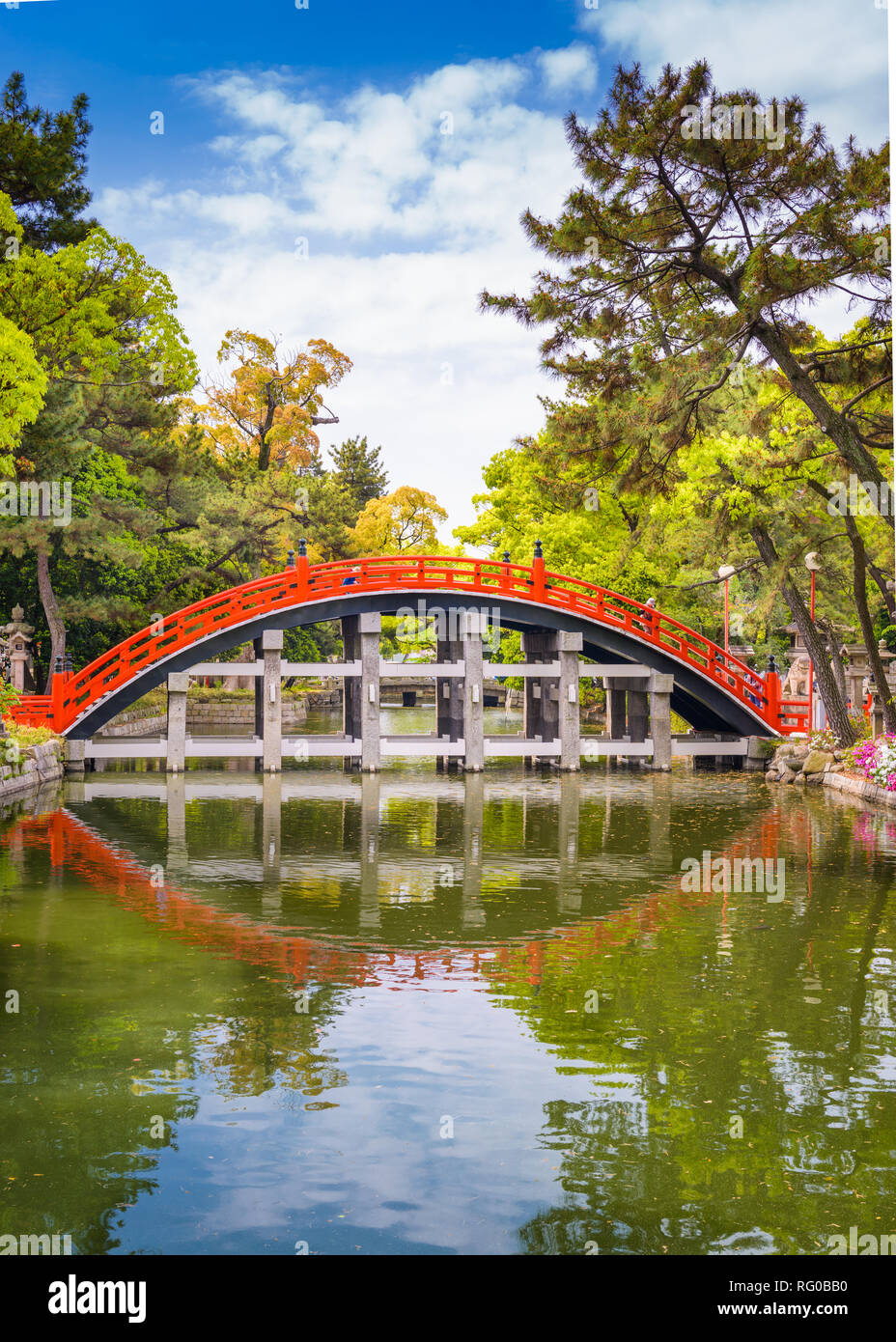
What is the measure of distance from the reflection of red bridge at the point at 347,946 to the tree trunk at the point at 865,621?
27.9 feet

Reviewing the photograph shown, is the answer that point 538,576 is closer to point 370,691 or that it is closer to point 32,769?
point 370,691

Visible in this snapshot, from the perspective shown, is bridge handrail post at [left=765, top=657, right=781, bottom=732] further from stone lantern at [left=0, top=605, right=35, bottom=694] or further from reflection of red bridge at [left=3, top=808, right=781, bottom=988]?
stone lantern at [left=0, top=605, right=35, bottom=694]

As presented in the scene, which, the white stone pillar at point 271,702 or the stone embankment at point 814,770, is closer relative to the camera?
the stone embankment at point 814,770

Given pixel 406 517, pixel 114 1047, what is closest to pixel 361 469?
pixel 406 517

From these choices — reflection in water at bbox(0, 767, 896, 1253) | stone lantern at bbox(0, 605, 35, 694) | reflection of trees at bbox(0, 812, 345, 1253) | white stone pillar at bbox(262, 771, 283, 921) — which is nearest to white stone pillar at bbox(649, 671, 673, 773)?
white stone pillar at bbox(262, 771, 283, 921)

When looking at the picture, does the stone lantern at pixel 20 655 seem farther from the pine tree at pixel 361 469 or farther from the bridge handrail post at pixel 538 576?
the pine tree at pixel 361 469

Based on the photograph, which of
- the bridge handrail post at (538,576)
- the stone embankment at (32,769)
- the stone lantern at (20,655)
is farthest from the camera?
the stone lantern at (20,655)

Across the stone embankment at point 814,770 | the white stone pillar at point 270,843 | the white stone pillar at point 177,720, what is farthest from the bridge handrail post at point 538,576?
the white stone pillar at point 177,720

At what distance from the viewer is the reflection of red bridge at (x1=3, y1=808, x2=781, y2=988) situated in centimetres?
920

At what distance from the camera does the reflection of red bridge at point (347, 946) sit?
9.20 metres

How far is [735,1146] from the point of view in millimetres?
5855

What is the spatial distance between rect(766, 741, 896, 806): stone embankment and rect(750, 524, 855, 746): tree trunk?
722mm

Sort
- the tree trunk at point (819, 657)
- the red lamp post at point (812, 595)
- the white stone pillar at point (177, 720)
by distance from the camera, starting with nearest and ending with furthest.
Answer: the red lamp post at point (812, 595) < the tree trunk at point (819, 657) < the white stone pillar at point (177, 720)
